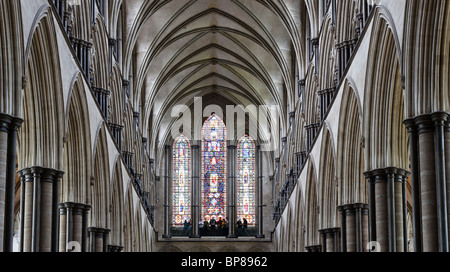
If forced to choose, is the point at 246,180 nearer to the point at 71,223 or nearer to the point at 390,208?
the point at 71,223

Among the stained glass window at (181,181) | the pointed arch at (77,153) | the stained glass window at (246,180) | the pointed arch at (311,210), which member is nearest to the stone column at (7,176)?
the pointed arch at (77,153)

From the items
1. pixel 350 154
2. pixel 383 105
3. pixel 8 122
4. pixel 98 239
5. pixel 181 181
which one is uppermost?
pixel 181 181

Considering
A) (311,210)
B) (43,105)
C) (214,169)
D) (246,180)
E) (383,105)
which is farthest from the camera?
(214,169)

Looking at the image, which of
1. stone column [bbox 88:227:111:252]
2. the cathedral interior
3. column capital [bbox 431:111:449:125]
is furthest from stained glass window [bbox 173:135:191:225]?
column capital [bbox 431:111:449:125]

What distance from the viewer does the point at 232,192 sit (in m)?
45.6

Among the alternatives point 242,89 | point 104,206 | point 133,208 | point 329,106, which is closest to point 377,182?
point 329,106

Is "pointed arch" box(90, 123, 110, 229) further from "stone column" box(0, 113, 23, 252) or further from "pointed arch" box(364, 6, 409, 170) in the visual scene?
"stone column" box(0, 113, 23, 252)

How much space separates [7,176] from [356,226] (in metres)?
10.6

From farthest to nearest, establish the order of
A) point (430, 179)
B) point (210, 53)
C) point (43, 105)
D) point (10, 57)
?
point (210, 53) < point (43, 105) < point (10, 57) < point (430, 179)

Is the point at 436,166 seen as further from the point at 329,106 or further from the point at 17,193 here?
the point at 17,193

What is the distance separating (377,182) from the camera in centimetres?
1723

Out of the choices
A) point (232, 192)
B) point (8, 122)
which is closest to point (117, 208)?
point (8, 122)

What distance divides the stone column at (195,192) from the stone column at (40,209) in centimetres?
2753

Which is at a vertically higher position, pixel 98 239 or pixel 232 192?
pixel 232 192
